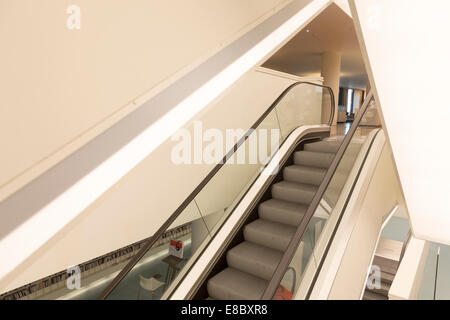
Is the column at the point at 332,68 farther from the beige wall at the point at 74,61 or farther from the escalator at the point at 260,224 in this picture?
the beige wall at the point at 74,61

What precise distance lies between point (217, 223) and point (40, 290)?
6.30 meters

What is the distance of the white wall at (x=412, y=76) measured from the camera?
5.21ft

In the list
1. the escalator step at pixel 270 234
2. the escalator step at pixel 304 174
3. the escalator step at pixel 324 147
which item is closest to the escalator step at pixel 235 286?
the escalator step at pixel 270 234

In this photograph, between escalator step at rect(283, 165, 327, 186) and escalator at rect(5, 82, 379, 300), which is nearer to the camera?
escalator at rect(5, 82, 379, 300)

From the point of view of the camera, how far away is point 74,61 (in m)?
2.99

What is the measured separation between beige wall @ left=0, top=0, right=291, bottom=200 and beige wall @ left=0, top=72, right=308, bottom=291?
0.90 m

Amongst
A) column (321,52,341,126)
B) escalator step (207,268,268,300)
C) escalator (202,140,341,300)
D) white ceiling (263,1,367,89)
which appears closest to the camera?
escalator step (207,268,268,300)

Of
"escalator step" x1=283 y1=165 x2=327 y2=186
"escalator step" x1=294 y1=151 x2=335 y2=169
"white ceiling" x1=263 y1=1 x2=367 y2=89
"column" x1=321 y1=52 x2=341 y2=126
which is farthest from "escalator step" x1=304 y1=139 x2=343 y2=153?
"column" x1=321 y1=52 x2=341 y2=126

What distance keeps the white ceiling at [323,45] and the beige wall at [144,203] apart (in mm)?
3052

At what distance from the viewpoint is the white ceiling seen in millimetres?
7484

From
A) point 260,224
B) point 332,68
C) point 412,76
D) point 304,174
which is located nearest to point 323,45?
point 332,68

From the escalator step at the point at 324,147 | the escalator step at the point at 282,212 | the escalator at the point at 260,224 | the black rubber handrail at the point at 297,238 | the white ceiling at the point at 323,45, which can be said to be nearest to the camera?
the black rubber handrail at the point at 297,238

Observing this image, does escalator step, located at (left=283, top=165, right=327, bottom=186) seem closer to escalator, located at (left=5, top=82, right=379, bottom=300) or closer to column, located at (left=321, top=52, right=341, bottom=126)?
escalator, located at (left=5, top=82, right=379, bottom=300)
